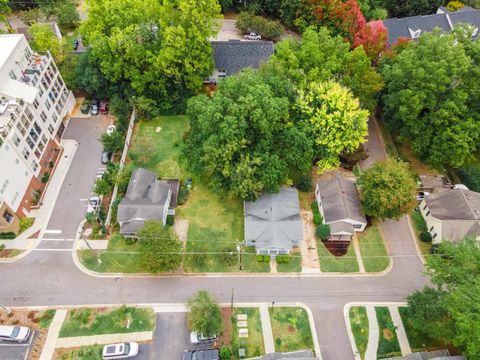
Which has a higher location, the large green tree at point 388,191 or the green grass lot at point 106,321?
the large green tree at point 388,191

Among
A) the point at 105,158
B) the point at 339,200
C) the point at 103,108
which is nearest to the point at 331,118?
the point at 339,200

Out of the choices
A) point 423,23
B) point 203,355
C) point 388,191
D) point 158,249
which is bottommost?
point 203,355

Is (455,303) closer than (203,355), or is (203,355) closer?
(455,303)

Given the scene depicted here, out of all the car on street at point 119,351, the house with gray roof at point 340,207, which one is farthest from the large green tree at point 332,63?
the car on street at point 119,351

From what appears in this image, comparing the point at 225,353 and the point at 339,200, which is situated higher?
the point at 339,200

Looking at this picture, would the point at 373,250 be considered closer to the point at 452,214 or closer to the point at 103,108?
the point at 452,214

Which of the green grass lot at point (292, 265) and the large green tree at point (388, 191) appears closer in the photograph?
the large green tree at point (388, 191)

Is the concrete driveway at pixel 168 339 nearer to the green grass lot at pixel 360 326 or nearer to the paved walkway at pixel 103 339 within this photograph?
the paved walkway at pixel 103 339

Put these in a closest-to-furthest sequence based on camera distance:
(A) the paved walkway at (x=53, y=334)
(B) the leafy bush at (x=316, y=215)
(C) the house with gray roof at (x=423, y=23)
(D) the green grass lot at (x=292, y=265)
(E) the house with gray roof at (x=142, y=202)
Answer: (A) the paved walkway at (x=53, y=334) → (D) the green grass lot at (x=292, y=265) → (E) the house with gray roof at (x=142, y=202) → (B) the leafy bush at (x=316, y=215) → (C) the house with gray roof at (x=423, y=23)
